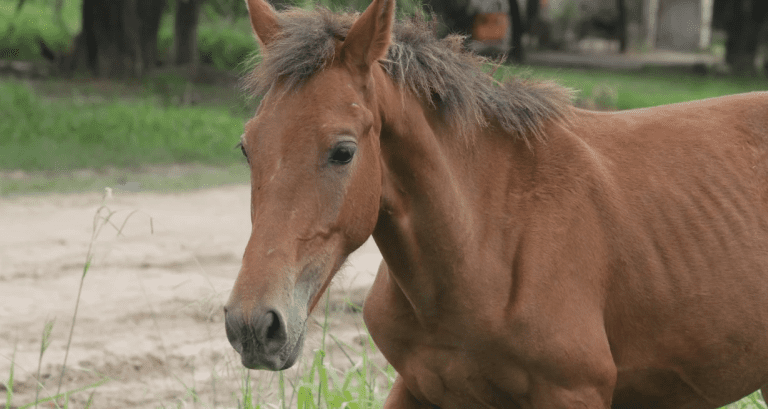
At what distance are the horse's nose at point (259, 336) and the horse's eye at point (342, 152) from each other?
452 mm

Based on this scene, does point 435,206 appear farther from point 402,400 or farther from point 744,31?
point 744,31

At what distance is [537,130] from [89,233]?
5.36m

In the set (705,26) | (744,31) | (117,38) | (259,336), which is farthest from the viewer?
(705,26)

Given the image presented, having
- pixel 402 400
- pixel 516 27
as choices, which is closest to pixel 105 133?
pixel 402 400

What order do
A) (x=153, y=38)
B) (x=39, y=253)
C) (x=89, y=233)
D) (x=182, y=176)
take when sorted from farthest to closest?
(x=153, y=38)
(x=182, y=176)
(x=89, y=233)
(x=39, y=253)

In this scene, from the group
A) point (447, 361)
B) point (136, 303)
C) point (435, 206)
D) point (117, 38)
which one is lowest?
point (117, 38)

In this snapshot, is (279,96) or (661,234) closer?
(279,96)

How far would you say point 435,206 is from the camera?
262 cm

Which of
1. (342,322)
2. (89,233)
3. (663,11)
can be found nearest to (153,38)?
(89,233)

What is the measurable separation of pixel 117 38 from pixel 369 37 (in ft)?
50.3

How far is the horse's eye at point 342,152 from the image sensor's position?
2309 millimetres

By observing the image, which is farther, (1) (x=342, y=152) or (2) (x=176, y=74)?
(2) (x=176, y=74)

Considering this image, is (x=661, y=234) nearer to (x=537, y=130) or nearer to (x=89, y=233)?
(x=537, y=130)

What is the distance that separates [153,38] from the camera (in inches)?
699
